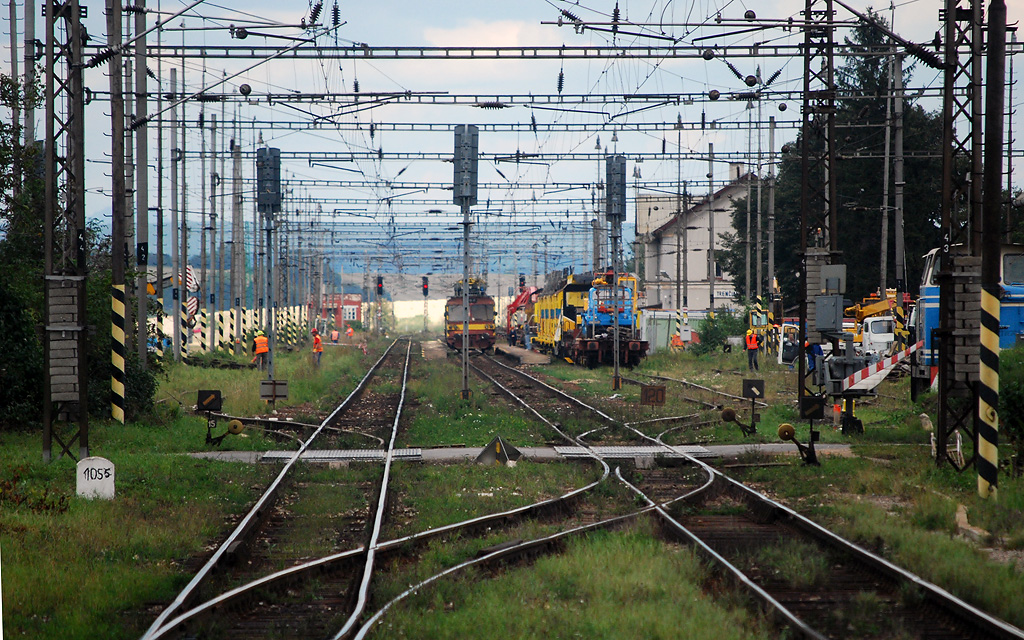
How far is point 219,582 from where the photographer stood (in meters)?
8.88

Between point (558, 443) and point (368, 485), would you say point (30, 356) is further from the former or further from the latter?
point (558, 443)

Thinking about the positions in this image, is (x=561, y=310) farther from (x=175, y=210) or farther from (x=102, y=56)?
(x=102, y=56)

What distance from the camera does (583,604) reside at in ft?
26.9

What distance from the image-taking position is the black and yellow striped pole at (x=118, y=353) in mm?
18078

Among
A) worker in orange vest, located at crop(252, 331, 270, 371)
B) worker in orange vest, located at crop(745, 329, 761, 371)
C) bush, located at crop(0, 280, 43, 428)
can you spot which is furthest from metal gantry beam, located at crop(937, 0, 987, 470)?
worker in orange vest, located at crop(252, 331, 270, 371)

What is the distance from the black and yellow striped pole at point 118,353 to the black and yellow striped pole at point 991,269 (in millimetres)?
14052

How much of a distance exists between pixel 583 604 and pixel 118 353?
13.0m

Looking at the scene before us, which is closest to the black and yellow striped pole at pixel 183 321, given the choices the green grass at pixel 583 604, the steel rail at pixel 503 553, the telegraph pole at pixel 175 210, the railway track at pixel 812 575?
the telegraph pole at pixel 175 210

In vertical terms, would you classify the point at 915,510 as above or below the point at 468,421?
above

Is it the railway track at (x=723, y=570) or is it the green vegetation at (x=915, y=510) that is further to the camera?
the green vegetation at (x=915, y=510)

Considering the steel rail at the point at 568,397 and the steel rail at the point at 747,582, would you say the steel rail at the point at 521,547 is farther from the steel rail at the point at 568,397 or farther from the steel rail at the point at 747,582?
the steel rail at the point at 568,397

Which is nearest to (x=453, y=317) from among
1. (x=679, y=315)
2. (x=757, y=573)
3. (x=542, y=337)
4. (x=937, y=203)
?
(x=542, y=337)

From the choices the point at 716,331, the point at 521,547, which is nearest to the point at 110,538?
the point at 521,547

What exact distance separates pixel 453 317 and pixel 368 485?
4805cm
